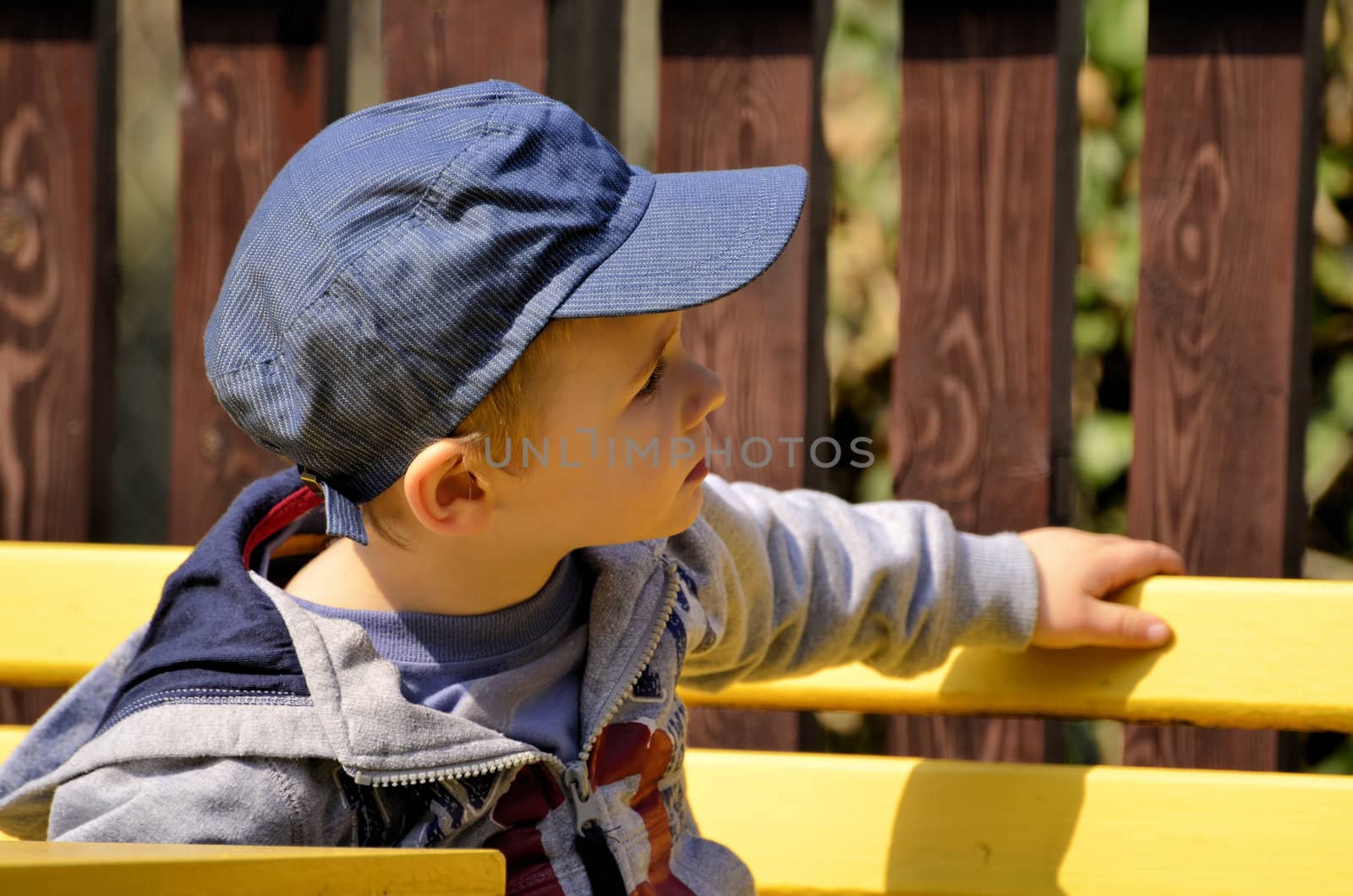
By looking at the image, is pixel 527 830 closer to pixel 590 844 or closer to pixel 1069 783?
pixel 590 844

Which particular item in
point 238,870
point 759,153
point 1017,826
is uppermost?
point 759,153

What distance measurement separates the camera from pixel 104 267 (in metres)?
1.87

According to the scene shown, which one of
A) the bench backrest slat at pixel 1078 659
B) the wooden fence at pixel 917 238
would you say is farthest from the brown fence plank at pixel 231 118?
the bench backrest slat at pixel 1078 659

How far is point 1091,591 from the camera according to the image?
141 cm

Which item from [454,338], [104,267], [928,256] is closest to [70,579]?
[104,267]

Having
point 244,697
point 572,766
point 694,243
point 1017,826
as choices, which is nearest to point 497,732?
point 572,766

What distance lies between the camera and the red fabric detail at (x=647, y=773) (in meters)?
1.28

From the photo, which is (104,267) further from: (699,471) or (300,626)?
(699,471)

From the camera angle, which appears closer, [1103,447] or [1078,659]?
[1078,659]

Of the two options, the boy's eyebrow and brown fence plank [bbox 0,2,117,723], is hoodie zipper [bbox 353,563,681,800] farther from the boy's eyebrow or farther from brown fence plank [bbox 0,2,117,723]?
brown fence plank [bbox 0,2,117,723]

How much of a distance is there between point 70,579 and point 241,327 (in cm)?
60

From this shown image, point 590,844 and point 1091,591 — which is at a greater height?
point 1091,591

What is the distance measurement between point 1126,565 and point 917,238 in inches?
19.4

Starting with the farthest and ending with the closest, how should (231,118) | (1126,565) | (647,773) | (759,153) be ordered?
1. (231,118)
2. (759,153)
3. (1126,565)
4. (647,773)
